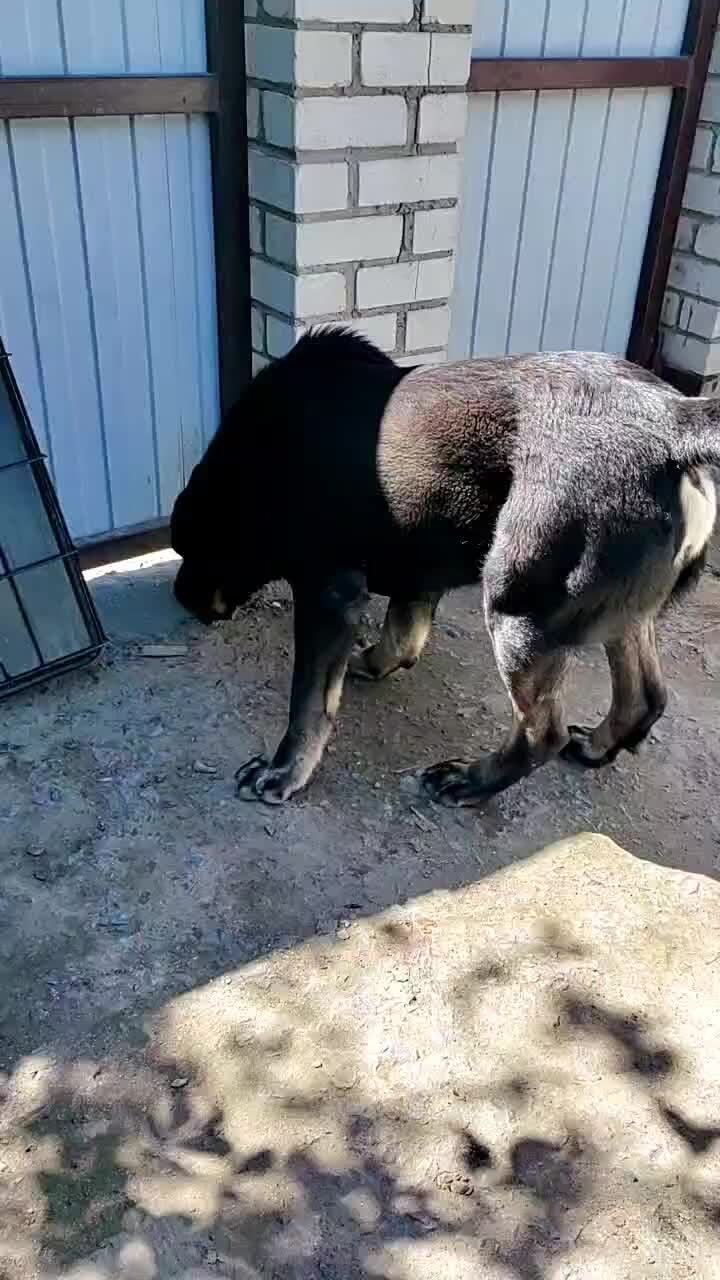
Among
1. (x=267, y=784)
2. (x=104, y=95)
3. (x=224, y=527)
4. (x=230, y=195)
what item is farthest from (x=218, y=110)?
(x=267, y=784)

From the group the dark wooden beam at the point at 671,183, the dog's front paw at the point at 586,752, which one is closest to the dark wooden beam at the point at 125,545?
the dog's front paw at the point at 586,752

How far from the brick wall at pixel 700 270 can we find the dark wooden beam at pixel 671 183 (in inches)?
1.6

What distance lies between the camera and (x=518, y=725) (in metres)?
3.16

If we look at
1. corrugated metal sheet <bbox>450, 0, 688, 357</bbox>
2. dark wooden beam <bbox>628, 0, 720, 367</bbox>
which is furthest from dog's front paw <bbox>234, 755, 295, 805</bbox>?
dark wooden beam <bbox>628, 0, 720, 367</bbox>

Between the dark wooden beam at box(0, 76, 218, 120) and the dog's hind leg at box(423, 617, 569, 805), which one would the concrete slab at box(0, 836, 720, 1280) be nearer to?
the dog's hind leg at box(423, 617, 569, 805)

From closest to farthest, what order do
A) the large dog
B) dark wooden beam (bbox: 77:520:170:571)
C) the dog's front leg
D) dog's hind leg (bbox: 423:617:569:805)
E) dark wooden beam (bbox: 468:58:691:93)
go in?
1. the large dog
2. dog's hind leg (bbox: 423:617:569:805)
3. the dog's front leg
4. dark wooden beam (bbox: 468:58:691:93)
5. dark wooden beam (bbox: 77:520:170:571)

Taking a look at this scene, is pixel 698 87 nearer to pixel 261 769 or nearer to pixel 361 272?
pixel 361 272

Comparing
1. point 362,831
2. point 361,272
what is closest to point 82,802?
point 362,831

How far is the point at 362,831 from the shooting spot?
324 cm

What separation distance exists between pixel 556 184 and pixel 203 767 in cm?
315

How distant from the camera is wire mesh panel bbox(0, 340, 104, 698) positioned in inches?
144

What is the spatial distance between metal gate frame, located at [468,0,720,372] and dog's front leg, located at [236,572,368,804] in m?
2.41

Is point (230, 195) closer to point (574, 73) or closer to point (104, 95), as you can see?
point (104, 95)

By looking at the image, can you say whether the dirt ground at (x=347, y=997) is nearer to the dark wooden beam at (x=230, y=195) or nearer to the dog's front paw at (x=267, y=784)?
the dog's front paw at (x=267, y=784)
